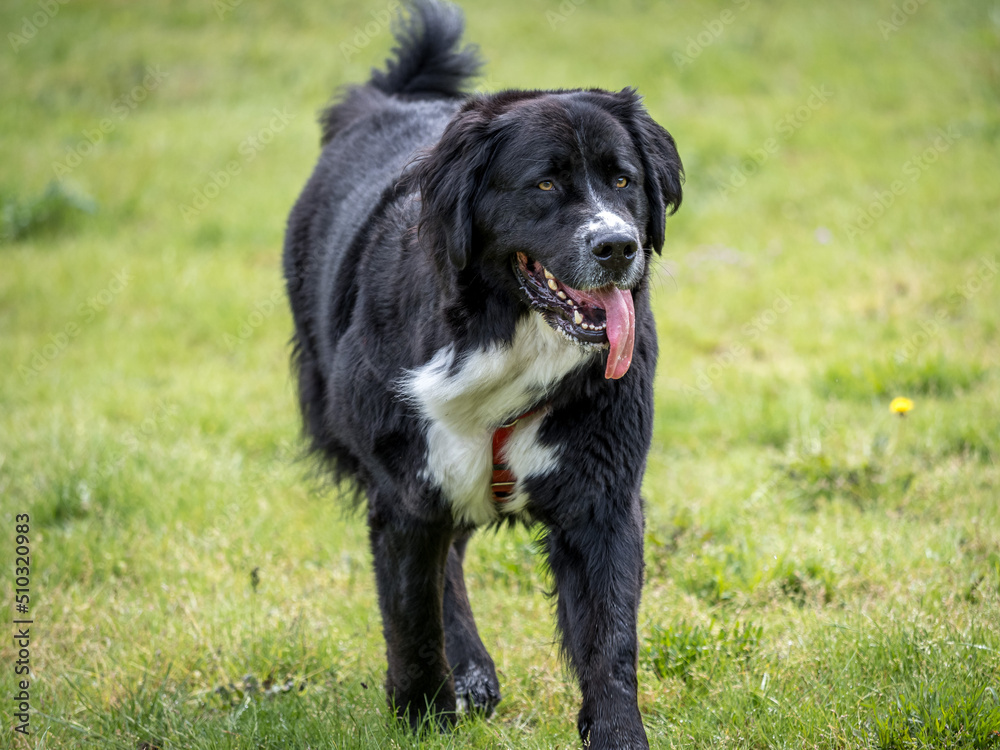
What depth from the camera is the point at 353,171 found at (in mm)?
4148

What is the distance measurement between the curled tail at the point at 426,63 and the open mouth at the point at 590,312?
2308 millimetres

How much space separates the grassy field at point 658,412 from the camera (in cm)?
337

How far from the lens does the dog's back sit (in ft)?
12.2

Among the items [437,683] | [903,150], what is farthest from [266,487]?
[903,150]

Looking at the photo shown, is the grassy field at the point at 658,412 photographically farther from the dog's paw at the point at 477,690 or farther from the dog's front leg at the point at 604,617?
the dog's front leg at the point at 604,617

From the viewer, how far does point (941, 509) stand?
15.0 feet

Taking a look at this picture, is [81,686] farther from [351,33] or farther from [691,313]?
[351,33]

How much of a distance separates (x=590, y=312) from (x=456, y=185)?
0.57 m

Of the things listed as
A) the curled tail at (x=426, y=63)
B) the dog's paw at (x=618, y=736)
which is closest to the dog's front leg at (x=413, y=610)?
the dog's paw at (x=618, y=736)

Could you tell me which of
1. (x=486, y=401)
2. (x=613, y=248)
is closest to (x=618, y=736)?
(x=486, y=401)

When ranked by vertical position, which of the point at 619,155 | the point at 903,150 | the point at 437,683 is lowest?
the point at 437,683

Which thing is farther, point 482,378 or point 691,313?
point 691,313

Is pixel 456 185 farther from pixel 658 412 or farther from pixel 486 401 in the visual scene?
pixel 658 412

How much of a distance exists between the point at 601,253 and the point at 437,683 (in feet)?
5.18
